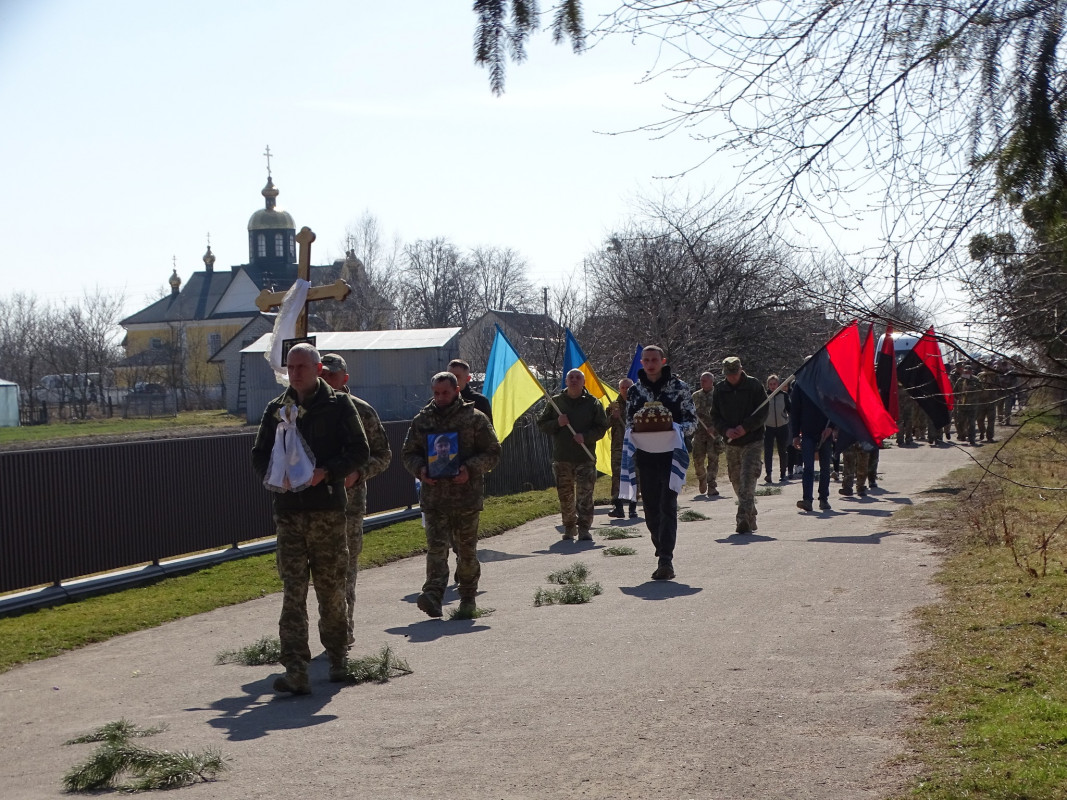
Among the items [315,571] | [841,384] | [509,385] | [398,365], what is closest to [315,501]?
[315,571]

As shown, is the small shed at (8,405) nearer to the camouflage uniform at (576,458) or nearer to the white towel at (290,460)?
the camouflage uniform at (576,458)

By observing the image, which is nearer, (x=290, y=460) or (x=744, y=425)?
(x=290, y=460)

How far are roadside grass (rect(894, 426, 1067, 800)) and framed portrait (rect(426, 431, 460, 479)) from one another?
375 centimetres

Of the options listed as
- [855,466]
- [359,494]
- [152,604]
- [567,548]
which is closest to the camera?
[359,494]

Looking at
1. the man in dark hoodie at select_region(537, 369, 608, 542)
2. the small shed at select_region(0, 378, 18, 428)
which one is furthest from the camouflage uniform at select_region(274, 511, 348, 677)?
the small shed at select_region(0, 378, 18, 428)

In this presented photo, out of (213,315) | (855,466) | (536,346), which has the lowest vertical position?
(855,466)

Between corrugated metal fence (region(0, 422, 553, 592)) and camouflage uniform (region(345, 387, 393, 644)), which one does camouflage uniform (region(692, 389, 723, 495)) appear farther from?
camouflage uniform (region(345, 387, 393, 644))

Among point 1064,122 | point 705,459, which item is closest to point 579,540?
point 705,459

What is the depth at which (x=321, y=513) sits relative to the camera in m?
8.06

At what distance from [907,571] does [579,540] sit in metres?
4.96

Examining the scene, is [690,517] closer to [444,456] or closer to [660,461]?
[660,461]

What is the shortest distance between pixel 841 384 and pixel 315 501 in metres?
10.8

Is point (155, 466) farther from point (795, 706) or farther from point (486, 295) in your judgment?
point (486, 295)

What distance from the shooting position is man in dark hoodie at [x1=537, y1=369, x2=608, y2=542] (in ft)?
51.3
